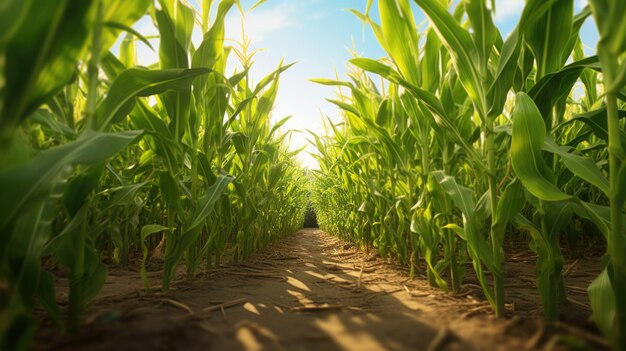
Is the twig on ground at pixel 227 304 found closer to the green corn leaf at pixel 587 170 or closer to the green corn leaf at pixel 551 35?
the green corn leaf at pixel 587 170

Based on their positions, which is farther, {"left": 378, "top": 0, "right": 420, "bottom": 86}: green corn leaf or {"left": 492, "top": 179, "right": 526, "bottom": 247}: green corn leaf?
{"left": 378, "top": 0, "right": 420, "bottom": 86}: green corn leaf

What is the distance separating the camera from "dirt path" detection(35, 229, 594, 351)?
0.71 metres

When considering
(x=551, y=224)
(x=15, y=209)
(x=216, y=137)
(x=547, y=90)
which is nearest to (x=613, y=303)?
(x=551, y=224)

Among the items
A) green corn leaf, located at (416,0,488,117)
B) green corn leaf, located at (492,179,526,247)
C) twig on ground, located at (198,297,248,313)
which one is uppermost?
green corn leaf, located at (416,0,488,117)

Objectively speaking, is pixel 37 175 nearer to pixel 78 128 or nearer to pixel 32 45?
pixel 32 45

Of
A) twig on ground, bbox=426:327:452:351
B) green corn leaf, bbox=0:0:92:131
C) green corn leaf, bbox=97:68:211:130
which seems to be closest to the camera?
green corn leaf, bbox=0:0:92:131

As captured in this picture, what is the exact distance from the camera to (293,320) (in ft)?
3.38

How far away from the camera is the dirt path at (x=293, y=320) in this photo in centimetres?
71

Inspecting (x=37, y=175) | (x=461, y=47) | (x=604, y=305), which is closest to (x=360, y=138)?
(x=461, y=47)

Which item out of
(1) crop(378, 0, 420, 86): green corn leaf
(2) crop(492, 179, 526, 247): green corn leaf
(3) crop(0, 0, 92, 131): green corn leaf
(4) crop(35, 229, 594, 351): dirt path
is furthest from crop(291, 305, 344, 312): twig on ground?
(1) crop(378, 0, 420, 86): green corn leaf

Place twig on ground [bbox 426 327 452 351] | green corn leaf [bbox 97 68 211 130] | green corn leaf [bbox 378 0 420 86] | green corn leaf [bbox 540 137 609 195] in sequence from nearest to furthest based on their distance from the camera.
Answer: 1. twig on ground [bbox 426 327 452 351]
2. green corn leaf [bbox 540 137 609 195]
3. green corn leaf [bbox 97 68 211 130]
4. green corn leaf [bbox 378 0 420 86]

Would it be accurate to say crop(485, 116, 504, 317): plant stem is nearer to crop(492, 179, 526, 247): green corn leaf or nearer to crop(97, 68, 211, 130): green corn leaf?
crop(492, 179, 526, 247): green corn leaf

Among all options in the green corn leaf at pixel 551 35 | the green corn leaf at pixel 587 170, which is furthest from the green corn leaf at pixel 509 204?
the green corn leaf at pixel 551 35

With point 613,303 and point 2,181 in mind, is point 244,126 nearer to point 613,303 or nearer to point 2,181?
point 2,181
